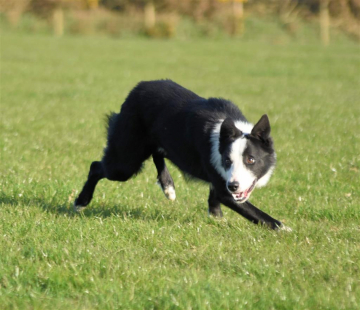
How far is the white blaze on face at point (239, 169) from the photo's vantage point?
15.8 ft

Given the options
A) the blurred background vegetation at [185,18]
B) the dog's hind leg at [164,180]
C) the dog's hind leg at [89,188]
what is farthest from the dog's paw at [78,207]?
the blurred background vegetation at [185,18]

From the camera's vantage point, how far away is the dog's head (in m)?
4.84

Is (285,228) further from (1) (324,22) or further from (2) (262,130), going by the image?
(1) (324,22)

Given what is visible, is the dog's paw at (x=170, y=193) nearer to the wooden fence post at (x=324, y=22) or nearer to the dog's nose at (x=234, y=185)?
the dog's nose at (x=234, y=185)

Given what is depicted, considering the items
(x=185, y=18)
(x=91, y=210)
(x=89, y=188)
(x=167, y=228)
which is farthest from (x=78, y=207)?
(x=185, y=18)

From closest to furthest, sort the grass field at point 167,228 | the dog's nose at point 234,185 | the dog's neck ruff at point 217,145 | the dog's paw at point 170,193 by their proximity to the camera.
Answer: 1. the grass field at point 167,228
2. the dog's nose at point 234,185
3. the dog's neck ruff at point 217,145
4. the dog's paw at point 170,193

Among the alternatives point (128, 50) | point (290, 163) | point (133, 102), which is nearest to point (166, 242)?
point (133, 102)

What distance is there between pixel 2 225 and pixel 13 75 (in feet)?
46.4

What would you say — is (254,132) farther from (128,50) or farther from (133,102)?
(128,50)

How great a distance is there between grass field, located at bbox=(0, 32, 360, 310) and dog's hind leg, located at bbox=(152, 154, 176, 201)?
0.10 m

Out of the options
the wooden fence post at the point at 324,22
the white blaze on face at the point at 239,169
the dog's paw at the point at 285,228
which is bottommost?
the wooden fence post at the point at 324,22

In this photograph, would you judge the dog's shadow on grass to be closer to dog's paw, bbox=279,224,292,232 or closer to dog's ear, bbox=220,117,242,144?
dog's ear, bbox=220,117,242,144

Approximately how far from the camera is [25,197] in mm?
6008

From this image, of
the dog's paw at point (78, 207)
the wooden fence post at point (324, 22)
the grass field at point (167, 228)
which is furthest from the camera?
the wooden fence post at point (324, 22)
